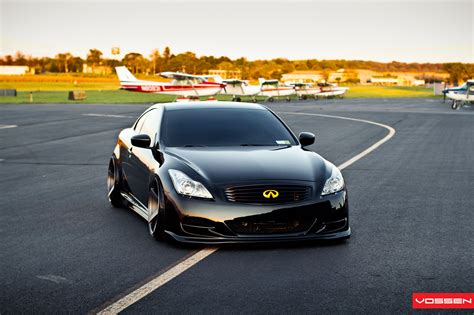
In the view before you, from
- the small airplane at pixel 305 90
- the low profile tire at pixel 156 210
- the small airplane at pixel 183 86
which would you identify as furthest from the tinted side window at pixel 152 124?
the small airplane at pixel 305 90

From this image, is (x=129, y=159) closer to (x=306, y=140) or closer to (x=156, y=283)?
(x=306, y=140)

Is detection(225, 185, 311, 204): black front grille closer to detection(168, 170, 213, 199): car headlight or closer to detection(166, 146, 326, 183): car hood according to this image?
detection(166, 146, 326, 183): car hood

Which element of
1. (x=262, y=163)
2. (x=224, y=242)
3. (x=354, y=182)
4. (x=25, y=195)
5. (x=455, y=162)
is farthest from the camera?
(x=455, y=162)

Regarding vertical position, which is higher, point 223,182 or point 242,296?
point 223,182

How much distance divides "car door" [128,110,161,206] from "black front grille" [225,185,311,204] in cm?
133

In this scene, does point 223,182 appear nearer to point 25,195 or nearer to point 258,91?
point 25,195

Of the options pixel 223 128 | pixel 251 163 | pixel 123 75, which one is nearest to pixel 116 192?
pixel 223 128

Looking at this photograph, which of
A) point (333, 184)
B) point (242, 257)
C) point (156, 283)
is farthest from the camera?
point (333, 184)

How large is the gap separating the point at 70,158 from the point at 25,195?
566cm

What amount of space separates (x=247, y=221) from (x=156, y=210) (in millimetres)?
1095

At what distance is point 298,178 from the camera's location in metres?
7.05

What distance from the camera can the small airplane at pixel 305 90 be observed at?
6938 centimetres

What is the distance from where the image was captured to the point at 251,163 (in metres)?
7.32

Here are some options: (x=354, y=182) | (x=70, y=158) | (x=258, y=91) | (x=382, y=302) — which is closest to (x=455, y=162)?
(x=354, y=182)
